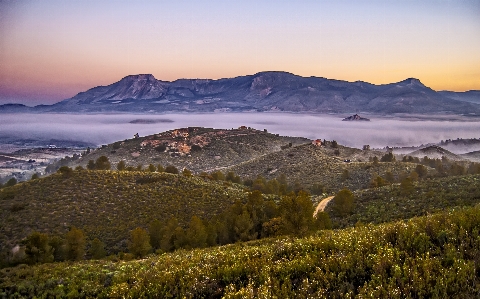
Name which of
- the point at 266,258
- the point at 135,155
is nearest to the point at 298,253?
the point at 266,258

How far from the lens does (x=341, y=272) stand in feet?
26.5

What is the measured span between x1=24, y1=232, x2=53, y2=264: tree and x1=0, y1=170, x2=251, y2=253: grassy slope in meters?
8.26

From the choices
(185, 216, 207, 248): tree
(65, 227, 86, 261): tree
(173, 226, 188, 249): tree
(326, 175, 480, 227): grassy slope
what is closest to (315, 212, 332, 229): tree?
(326, 175, 480, 227): grassy slope

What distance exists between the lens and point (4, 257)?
98.6 ft

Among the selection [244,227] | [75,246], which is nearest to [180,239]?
[244,227]

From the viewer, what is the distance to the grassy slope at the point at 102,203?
39306 mm

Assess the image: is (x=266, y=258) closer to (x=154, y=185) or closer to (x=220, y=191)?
(x=220, y=191)

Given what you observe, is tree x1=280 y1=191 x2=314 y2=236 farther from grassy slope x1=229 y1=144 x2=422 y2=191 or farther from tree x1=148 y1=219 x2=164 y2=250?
grassy slope x1=229 y1=144 x2=422 y2=191

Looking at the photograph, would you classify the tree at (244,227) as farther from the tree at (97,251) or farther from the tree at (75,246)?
the tree at (75,246)

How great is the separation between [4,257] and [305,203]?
29.8m

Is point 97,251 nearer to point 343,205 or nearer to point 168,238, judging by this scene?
point 168,238

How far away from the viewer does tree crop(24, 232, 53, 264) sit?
27.4 metres

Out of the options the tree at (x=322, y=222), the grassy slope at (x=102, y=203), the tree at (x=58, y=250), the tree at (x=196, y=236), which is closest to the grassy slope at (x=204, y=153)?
the grassy slope at (x=102, y=203)

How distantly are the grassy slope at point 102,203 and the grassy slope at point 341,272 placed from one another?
2855 cm
